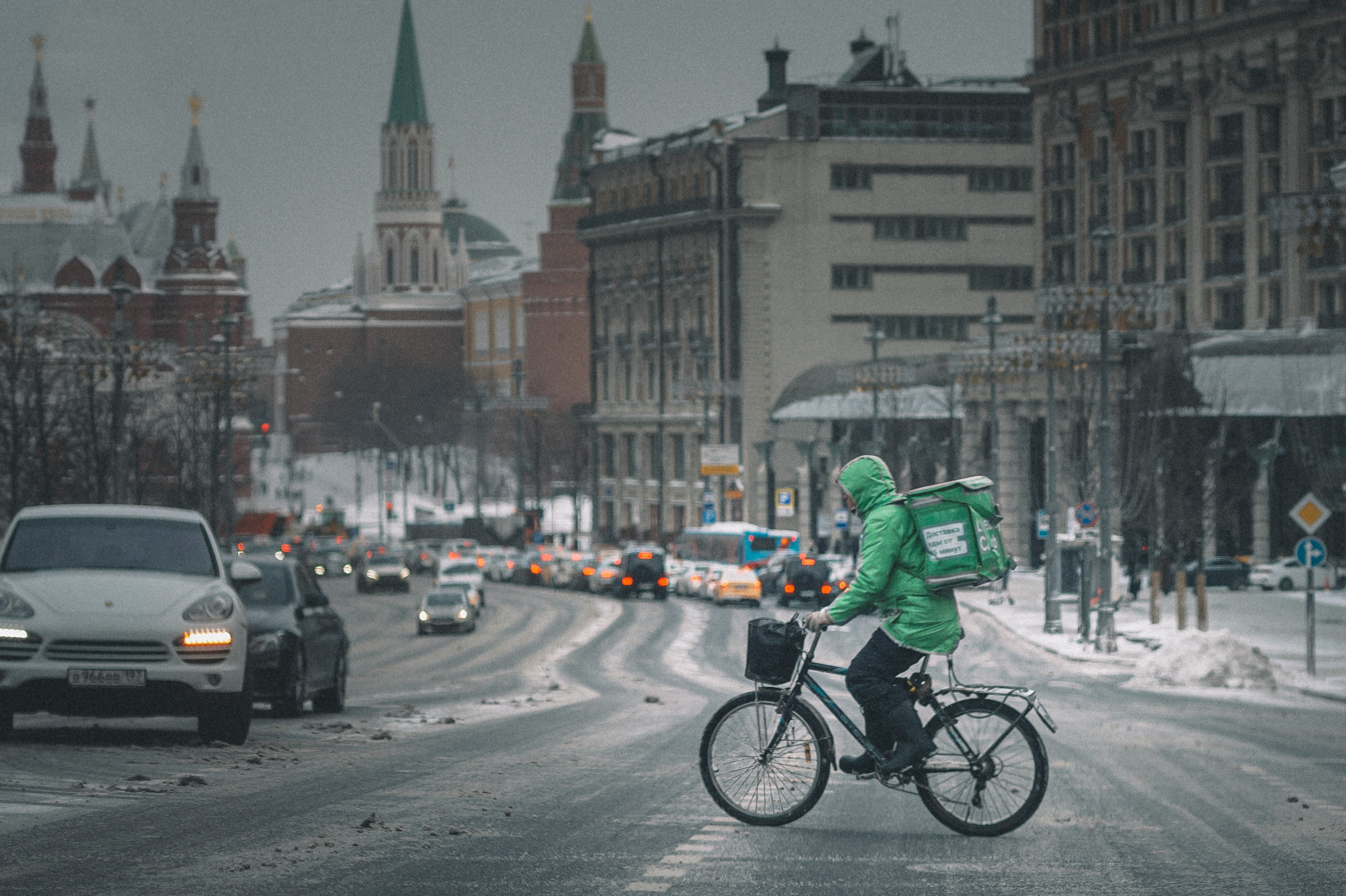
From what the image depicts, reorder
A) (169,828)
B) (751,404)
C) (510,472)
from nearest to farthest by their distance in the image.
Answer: (169,828) → (751,404) → (510,472)

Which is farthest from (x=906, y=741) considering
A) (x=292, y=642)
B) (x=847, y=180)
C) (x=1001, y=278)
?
(x=1001, y=278)

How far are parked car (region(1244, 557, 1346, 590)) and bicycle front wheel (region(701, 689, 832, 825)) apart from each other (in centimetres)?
5778

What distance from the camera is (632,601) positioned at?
7712 cm

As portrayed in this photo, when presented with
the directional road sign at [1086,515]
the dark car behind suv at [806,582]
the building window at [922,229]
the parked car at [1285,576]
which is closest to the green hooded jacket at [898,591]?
the directional road sign at [1086,515]

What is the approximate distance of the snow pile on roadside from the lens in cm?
3014

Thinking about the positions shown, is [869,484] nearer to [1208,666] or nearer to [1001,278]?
[1208,666]

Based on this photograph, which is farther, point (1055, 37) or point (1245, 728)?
point (1055, 37)

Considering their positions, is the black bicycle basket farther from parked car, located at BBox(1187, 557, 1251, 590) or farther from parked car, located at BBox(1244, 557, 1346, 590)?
parked car, located at BBox(1187, 557, 1251, 590)

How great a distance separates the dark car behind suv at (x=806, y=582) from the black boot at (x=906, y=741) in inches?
2178

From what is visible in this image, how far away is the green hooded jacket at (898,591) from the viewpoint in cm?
1036

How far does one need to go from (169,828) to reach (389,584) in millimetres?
78053

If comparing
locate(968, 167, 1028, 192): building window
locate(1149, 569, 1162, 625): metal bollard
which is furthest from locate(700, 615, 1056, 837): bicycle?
locate(968, 167, 1028, 192): building window

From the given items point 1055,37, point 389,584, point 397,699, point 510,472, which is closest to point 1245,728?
point 397,699

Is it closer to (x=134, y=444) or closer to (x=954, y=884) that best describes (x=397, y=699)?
(x=954, y=884)
